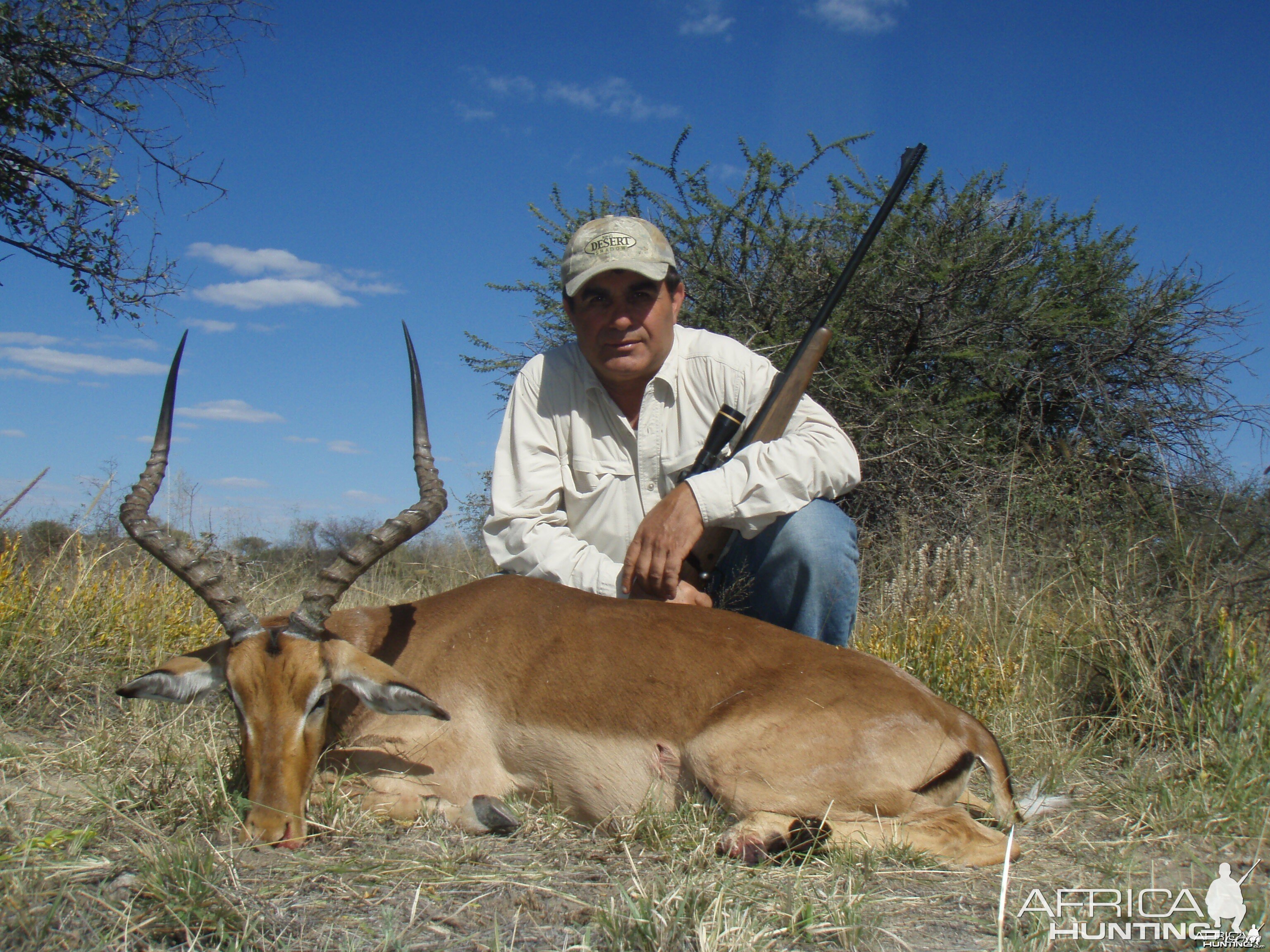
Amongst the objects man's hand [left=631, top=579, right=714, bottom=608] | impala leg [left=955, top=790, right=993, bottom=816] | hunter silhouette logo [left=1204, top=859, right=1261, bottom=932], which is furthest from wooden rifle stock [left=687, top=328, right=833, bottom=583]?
hunter silhouette logo [left=1204, top=859, right=1261, bottom=932]

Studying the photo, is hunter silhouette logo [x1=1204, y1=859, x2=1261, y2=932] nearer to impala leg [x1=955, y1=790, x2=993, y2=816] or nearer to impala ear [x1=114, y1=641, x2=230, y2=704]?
impala leg [x1=955, y1=790, x2=993, y2=816]

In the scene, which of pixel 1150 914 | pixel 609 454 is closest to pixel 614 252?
pixel 609 454

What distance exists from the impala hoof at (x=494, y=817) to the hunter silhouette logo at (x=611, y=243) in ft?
7.94

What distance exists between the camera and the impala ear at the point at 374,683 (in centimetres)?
301

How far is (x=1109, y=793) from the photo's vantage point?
324 cm

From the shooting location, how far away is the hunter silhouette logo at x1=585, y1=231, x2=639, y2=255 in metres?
4.14

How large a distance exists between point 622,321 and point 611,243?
1.17 ft

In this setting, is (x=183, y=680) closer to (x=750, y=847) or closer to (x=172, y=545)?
(x=172, y=545)

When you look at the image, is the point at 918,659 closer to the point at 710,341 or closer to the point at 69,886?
the point at 710,341

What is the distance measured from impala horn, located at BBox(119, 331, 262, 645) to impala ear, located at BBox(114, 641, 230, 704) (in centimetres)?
11

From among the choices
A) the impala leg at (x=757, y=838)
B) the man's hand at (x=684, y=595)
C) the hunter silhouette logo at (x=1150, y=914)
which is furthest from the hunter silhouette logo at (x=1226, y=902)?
the man's hand at (x=684, y=595)

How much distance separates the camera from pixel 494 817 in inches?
116

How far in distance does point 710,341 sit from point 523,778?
233cm

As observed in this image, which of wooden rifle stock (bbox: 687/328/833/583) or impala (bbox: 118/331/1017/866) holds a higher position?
wooden rifle stock (bbox: 687/328/833/583)
